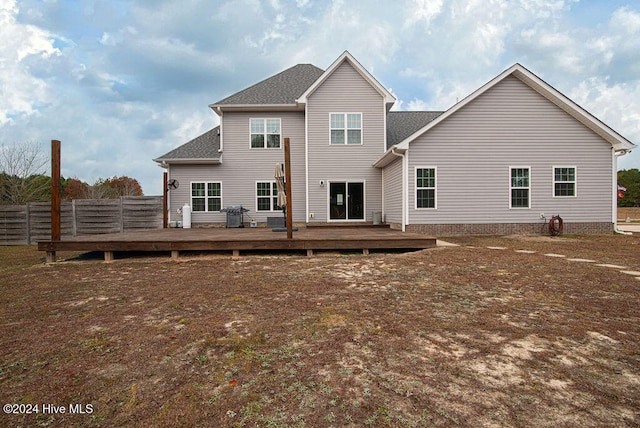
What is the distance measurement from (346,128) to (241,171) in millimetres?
5359

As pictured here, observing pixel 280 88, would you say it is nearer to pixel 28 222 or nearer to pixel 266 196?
pixel 266 196

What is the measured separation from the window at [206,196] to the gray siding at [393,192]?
782cm

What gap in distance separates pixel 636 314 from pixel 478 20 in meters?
13.2

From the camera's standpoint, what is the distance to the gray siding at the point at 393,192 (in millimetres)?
12172

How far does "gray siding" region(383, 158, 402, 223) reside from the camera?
479 inches

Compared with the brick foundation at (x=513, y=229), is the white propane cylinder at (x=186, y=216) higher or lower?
higher

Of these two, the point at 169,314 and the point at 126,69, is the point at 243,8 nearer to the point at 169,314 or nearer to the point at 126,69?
the point at 126,69

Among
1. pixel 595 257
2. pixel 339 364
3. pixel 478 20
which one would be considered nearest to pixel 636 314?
pixel 339 364

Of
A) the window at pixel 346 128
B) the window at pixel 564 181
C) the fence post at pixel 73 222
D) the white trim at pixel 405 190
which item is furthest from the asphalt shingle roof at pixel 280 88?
the window at pixel 564 181

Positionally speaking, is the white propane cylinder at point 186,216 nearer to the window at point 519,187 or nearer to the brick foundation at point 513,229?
the brick foundation at point 513,229

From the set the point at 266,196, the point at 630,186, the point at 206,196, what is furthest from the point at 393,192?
the point at 630,186

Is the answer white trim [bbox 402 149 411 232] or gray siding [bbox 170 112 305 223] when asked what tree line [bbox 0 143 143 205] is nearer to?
gray siding [bbox 170 112 305 223]

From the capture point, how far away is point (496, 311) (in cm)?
395

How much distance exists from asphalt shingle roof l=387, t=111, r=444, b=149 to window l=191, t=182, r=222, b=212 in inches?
339
